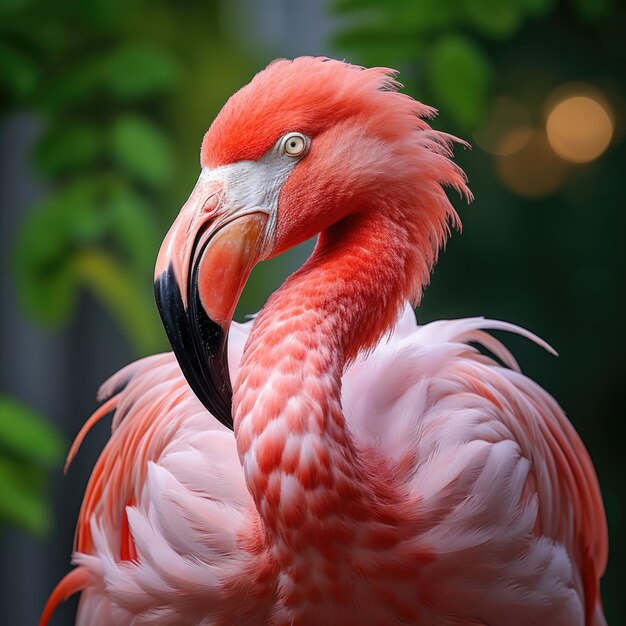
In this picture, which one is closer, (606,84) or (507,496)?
(507,496)

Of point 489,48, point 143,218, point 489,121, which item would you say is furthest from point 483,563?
point 489,48

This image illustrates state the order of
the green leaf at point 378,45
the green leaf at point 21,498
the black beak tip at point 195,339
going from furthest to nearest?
1. the green leaf at point 21,498
2. the green leaf at point 378,45
3. the black beak tip at point 195,339

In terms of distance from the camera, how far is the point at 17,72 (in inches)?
51.8

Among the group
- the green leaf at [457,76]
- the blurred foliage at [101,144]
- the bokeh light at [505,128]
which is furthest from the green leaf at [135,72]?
the bokeh light at [505,128]

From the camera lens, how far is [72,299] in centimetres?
141

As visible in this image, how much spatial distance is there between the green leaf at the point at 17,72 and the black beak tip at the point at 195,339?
819mm

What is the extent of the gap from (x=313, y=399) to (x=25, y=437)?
843mm

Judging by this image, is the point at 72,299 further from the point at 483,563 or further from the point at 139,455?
the point at 483,563

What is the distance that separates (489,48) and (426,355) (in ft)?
2.66

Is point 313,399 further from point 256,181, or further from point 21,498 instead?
point 21,498

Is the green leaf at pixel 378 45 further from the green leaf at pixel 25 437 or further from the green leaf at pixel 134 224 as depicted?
the green leaf at pixel 25 437

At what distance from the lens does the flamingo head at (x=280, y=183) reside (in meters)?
0.67

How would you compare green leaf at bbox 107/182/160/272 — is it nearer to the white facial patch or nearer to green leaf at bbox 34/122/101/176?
green leaf at bbox 34/122/101/176

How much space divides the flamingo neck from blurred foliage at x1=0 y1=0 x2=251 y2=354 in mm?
624
